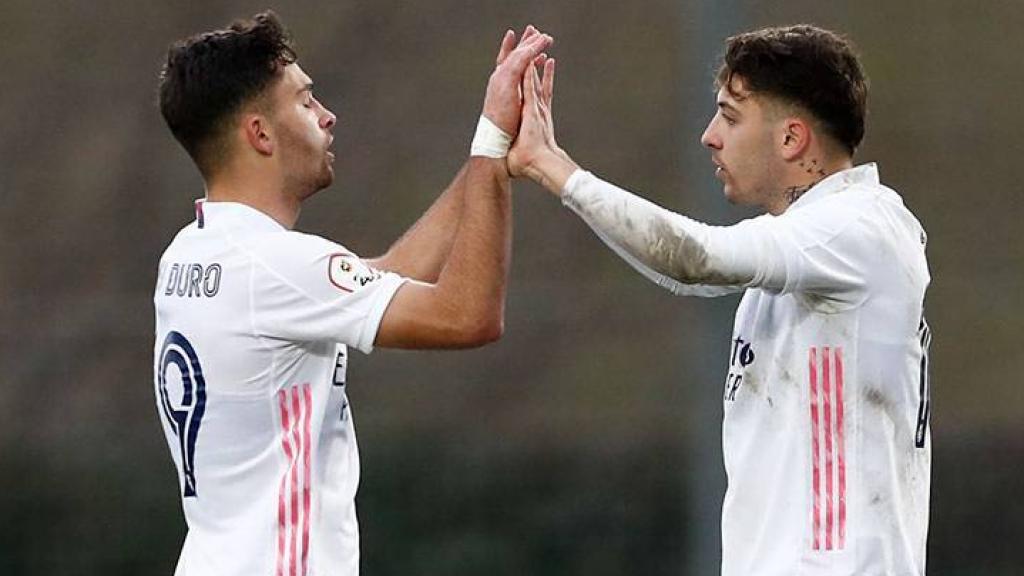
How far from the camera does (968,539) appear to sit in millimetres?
8461

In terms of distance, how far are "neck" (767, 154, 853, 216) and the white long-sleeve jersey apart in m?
0.04

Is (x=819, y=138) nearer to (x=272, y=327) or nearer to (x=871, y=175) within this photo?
(x=871, y=175)

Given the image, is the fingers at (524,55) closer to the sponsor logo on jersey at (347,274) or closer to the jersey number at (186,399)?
the sponsor logo on jersey at (347,274)

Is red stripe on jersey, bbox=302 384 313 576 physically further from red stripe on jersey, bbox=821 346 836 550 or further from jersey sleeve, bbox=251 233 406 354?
red stripe on jersey, bbox=821 346 836 550

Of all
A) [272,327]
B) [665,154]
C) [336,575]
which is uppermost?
[665,154]

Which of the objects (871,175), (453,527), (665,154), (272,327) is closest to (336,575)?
(272,327)

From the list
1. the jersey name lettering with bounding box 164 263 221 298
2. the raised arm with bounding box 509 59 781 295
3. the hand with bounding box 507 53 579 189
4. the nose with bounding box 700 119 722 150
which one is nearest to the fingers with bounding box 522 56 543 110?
the hand with bounding box 507 53 579 189

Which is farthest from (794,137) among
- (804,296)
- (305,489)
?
(305,489)

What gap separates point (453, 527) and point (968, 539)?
1.89 m

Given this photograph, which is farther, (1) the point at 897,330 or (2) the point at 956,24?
(2) the point at 956,24

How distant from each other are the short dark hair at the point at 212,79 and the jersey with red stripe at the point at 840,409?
1121 mm

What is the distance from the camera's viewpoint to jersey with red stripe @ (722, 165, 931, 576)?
459 centimetres

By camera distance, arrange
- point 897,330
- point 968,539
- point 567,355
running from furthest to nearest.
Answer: point 567,355 → point 968,539 → point 897,330

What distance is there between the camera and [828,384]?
4.62 metres
